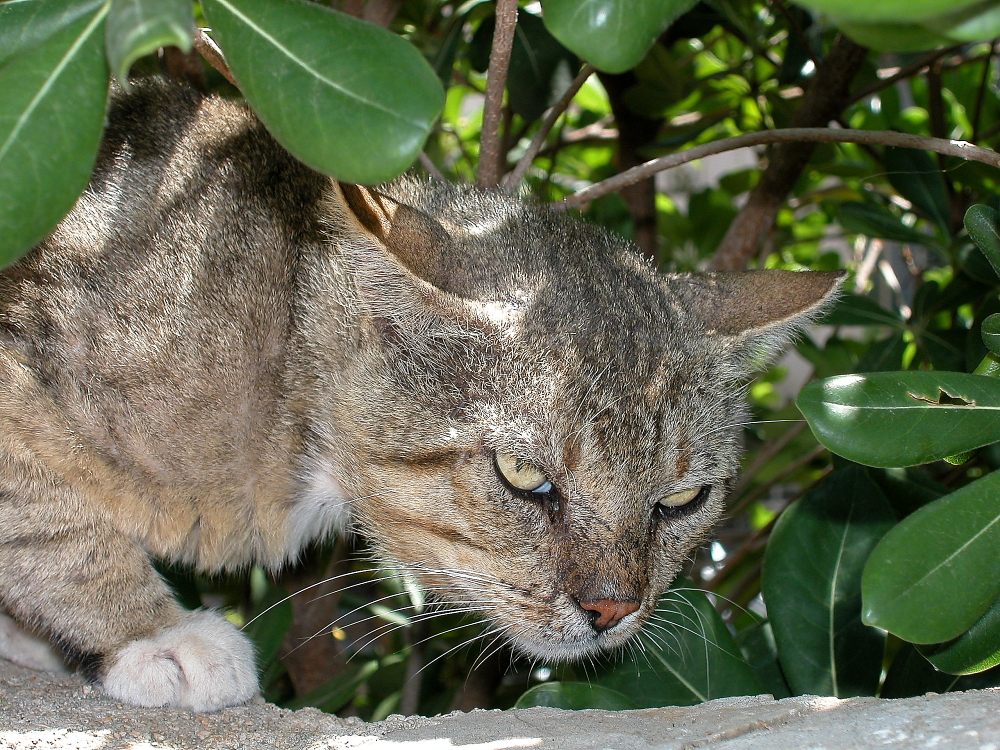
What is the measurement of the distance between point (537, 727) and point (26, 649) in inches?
67.3

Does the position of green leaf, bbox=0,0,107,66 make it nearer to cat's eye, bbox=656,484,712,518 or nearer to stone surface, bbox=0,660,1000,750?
stone surface, bbox=0,660,1000,750

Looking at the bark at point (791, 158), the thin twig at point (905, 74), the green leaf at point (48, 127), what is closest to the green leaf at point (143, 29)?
the green leaf at point (48, 127)

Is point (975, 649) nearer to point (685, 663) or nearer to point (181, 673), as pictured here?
point (685, 663)

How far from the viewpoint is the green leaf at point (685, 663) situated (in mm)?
2250

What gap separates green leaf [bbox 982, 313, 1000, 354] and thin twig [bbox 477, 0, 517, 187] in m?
1.22

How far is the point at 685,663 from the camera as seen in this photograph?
2324mm

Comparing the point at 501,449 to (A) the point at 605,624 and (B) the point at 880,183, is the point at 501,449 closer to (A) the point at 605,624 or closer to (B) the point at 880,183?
(A) the point at 605,624

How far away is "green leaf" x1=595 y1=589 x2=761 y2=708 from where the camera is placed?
225 cm

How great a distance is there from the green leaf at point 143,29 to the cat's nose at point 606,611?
155cm

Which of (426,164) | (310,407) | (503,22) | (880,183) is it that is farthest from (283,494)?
(880,183)

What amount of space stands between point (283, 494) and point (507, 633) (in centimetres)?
75

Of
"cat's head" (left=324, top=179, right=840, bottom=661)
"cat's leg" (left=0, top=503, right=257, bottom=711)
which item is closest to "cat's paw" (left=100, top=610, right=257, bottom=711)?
"cat's leg" (left=0, top=503, right=257, bottom=711)

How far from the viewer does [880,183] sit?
389 cm

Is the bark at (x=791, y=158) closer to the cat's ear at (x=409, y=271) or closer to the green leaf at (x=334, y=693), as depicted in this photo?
the cat's ear at (x=409, y=271)
